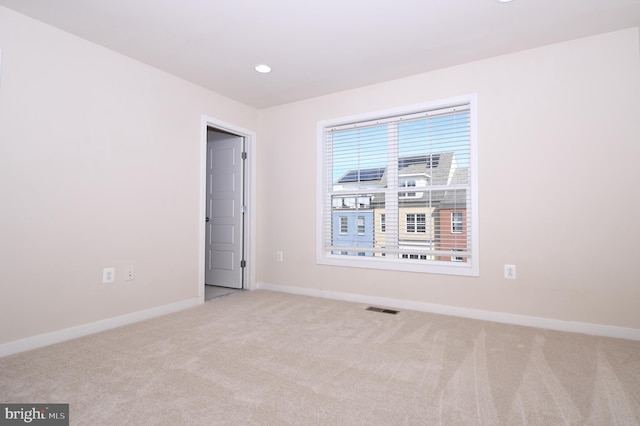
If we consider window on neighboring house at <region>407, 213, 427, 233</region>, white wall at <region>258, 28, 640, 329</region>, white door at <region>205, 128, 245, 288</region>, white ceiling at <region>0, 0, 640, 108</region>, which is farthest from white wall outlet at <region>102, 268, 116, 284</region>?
window on neighboring house at <region>407, 213, 427, 233</region>

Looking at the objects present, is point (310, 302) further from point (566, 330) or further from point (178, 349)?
point (566, 330)

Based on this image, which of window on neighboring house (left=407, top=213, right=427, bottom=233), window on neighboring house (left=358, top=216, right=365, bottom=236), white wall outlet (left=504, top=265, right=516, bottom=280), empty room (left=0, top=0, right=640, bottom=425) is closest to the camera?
empty room (left=0, top=0, right=640, bottom=425)

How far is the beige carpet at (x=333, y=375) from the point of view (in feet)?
5.05

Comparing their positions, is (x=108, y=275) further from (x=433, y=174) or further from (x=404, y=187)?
(x=433, y=174)

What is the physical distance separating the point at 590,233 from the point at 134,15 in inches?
153

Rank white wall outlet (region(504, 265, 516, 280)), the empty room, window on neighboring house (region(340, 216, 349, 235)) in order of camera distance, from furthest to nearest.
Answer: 1. window on neighboring house (region(340, 216, 349, 235))
2. white wall outlet (region(504, 265, 516, 280))
3. the empty room

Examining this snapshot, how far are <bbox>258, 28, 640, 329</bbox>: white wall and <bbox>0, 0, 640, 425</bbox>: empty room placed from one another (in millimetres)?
16

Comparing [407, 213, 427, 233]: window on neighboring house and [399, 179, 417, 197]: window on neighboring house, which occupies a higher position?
[399, 179, 417, 197]: window on neighboring house

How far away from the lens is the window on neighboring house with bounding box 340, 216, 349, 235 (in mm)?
3916

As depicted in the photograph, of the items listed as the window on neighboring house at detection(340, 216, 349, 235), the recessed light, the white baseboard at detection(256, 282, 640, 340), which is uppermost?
the recessed light

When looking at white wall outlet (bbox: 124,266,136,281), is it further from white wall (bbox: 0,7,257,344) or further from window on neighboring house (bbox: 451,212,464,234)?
window on neighboring house (bbox: 451,212,464,234)

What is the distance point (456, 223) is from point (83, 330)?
3.43 m

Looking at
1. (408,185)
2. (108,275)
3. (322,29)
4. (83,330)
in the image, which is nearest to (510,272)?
(408,185)

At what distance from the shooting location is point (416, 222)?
3.45 m
